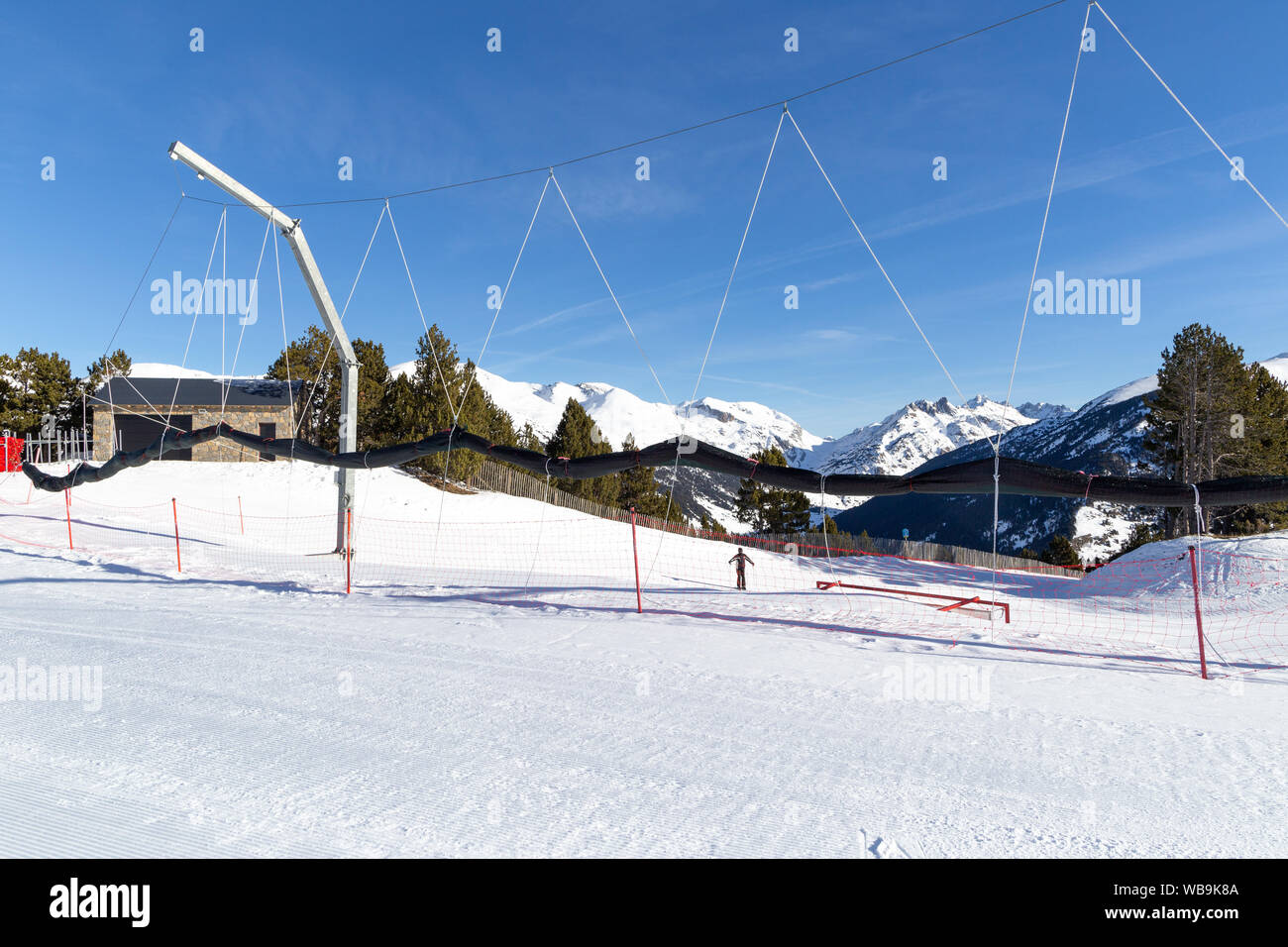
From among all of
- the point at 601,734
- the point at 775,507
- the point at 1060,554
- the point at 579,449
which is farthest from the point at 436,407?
the point at 1060,554

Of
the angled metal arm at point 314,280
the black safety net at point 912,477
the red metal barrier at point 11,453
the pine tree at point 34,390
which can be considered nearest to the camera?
the black safety net at point 912,477

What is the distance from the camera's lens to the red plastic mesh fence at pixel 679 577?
973 centimetres

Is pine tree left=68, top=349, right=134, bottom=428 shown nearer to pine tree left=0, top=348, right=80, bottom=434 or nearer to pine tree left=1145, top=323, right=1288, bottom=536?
pine tree left=0, top=348, right=80, bottom=434

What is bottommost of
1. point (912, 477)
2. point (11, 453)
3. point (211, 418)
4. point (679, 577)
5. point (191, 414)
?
point (679, 577)

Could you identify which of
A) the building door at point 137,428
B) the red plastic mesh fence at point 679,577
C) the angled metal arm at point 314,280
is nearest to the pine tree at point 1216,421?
the red plastic mesh fence at point 679,577

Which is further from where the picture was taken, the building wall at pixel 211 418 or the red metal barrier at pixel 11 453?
the building wall at pixel 211 418

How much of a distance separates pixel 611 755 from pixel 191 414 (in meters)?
42.2

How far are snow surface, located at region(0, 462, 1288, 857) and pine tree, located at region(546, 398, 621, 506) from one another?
3190 cm

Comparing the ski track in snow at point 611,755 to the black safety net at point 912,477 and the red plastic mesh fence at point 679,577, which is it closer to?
the black safety net at point 912,477

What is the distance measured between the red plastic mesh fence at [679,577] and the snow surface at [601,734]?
342 millimetres

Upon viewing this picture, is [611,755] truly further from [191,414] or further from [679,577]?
[191,414]

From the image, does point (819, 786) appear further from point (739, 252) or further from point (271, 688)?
point (739, 252)

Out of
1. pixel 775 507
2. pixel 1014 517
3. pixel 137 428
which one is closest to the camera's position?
pixel 137 428

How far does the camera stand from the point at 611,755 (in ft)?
14.0
